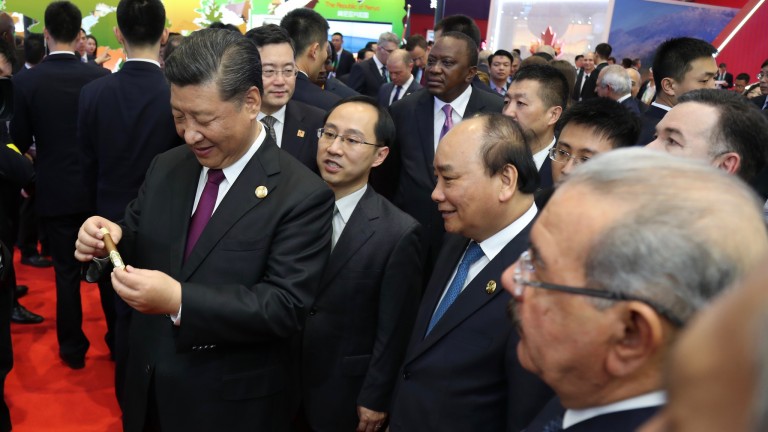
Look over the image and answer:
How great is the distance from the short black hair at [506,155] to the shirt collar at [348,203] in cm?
68

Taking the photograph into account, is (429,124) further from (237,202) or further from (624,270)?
(624,270)

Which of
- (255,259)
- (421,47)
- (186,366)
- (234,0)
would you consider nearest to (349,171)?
(255,259)

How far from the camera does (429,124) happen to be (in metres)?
3.69

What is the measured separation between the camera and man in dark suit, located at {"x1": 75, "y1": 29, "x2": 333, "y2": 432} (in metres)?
1.69

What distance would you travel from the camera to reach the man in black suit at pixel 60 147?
364 cm

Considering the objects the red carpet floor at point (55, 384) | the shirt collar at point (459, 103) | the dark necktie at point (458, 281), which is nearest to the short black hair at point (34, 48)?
the red carpet floor at point (55, 384)

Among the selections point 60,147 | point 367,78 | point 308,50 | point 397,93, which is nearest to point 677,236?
point 308,50

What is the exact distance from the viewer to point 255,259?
5.70 ft

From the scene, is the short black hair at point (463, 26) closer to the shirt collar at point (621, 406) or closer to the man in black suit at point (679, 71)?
the man in black suit at point (679, 71)

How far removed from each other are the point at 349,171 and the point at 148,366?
103 centimetres

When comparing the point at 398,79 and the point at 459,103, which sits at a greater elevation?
the point at 459,103

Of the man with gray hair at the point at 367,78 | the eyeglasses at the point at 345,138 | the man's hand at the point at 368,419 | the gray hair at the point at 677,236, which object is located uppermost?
the gray hair at the point at 677,236

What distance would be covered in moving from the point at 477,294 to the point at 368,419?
0.79 m

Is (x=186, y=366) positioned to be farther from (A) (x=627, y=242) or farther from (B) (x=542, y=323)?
(A) (x=627, y=242)
